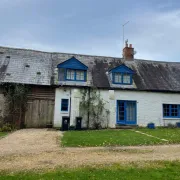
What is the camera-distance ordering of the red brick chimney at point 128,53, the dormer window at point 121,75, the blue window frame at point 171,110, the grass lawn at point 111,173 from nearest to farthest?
the grass lawn at point 111,173 → the dormer window at point 121,75 → the blue window frame at point 171,110 → the red brick chimney at point 128,53

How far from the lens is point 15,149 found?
10.0 metres

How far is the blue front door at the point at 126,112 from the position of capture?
2111 cm

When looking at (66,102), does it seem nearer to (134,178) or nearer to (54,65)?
(54,65)

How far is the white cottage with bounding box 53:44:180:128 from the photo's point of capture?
65.9ft

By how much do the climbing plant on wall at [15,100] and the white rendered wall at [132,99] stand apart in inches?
109

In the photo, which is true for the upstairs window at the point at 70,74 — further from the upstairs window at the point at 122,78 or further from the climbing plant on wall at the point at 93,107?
the upstairs window at the point at 122,78

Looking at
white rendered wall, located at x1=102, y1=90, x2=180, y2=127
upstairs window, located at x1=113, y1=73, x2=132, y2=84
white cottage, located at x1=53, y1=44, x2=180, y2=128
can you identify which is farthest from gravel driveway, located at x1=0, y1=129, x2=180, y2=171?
upstairs window, located at x1=113, y1=73, x2=132, y2=84

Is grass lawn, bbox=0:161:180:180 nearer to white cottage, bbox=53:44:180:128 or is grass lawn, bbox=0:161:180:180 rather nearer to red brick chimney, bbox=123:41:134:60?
white cottage, bbox=53:44:180:128

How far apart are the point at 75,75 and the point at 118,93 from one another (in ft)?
14.0

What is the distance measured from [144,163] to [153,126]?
13.7 meters

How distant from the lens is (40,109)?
19516 mm

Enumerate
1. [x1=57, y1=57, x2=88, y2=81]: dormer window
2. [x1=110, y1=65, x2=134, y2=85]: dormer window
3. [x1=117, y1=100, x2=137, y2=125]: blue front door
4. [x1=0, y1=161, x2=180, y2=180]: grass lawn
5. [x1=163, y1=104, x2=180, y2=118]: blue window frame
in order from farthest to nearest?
[x1=163, y1=104, x2=180, y2=118]: blue window frame → [x1=110, y1=65, x2=134, y2=85]: dormer window → [x1=117, y1=100, x2=137, y2=125]: blue front door → [x1=57, y1=57, x2=88, y2=81]: dormer window → [x1=0, y1=161, x2=180, y2=180]: grass lawn

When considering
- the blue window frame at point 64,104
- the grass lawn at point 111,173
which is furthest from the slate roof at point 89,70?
the grass lawn at point 111,173

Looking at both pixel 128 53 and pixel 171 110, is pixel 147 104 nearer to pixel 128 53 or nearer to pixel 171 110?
pixel 171 110
